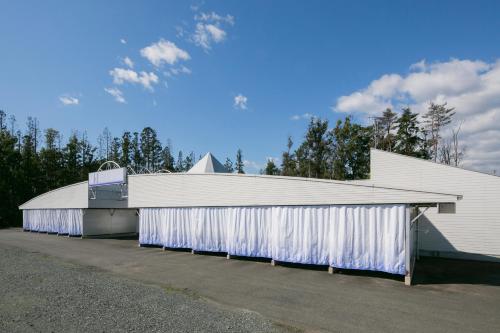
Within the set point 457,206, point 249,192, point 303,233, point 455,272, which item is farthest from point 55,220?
point 457,206

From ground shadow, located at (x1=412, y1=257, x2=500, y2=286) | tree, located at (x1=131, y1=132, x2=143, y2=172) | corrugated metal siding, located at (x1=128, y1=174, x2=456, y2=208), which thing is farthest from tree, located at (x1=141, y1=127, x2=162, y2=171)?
ground shadow, located at (x1=412, y1=257, x2=500, y2=286)

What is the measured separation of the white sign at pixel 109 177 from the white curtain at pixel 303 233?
5783mm

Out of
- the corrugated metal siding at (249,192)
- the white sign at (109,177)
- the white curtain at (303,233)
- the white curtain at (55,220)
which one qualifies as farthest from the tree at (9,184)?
the white curtain at (303,233)

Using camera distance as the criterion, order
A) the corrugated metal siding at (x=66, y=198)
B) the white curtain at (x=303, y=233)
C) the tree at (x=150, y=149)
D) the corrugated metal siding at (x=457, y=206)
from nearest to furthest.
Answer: the white curtain at (x=303, y=233) → the corrugated metal siding at (x=457, y=206) → the corrugated metal siding at (x=66, y=198) → the tree at (x=150, y=149)

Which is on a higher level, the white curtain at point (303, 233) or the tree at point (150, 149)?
the tree at point (150, 149)

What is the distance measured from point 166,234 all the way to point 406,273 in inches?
509

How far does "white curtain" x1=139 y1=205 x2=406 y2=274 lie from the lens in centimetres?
1094

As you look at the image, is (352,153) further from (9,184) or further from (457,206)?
(9,184)

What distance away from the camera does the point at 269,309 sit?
749 cm

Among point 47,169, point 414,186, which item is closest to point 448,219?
point 414,186

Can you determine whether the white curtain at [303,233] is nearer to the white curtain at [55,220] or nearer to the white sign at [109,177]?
the white sign at [109,177]

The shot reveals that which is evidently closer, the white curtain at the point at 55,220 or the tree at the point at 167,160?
the white curtain at the point at 55,220

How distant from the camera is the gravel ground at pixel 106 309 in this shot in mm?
6035

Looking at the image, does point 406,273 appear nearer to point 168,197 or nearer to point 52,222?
point 168,197
